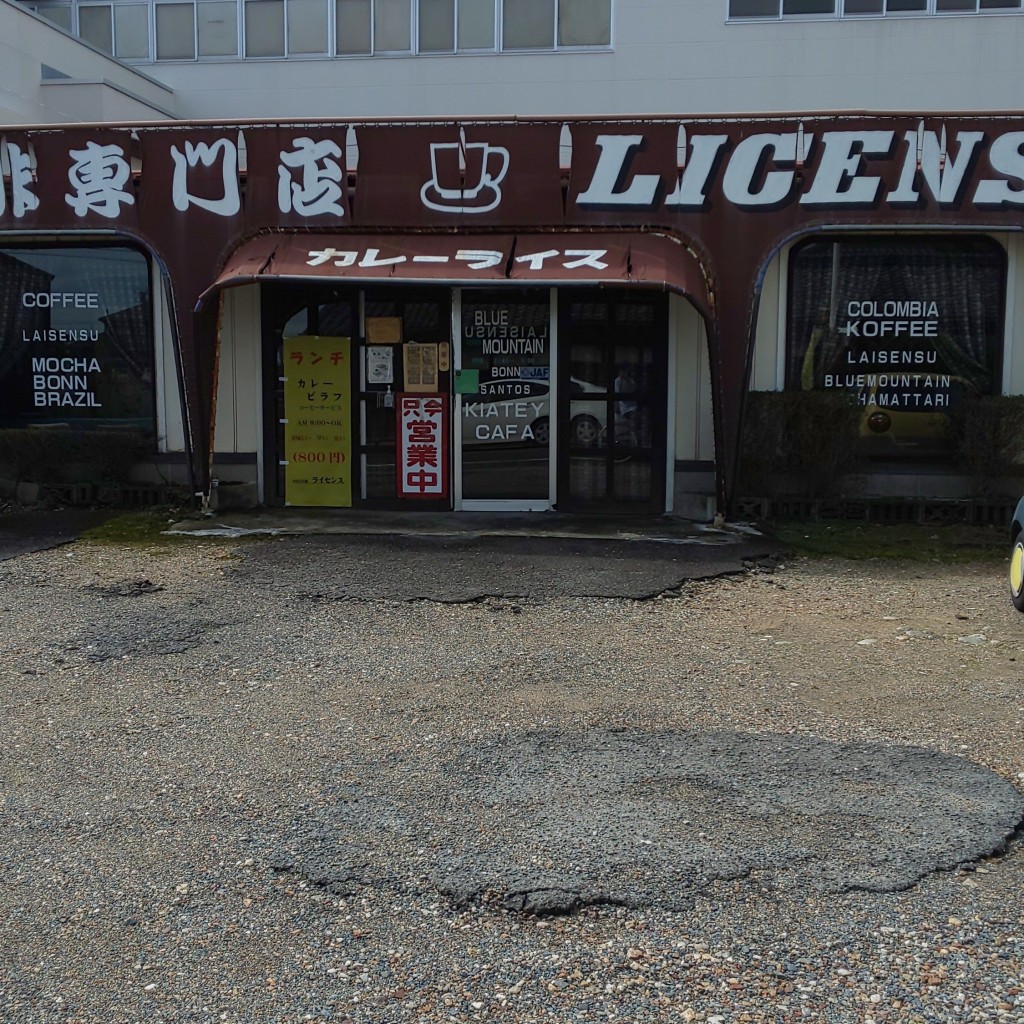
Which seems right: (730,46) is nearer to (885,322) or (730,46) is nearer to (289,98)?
(289,98)

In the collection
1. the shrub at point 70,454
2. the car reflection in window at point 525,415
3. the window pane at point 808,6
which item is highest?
the window pane at point 808,6

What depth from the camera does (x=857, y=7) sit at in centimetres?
1731

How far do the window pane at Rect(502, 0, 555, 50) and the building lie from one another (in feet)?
28.6

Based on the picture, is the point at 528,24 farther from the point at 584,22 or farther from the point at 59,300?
the point at 59,300

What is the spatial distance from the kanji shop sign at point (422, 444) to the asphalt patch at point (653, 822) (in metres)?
6.04

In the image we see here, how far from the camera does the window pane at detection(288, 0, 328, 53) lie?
61.5ft

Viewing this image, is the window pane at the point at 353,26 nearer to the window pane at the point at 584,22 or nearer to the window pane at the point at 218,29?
the window pane at the point at 218,29

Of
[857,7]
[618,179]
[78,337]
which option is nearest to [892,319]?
[618,179]

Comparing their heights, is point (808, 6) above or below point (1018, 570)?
above

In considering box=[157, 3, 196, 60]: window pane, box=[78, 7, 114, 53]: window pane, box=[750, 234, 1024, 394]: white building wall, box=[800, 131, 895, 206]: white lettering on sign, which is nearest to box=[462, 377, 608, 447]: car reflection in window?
box=[750, 234, 1024, 394]: white building wall

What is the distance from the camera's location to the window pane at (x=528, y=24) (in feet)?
59.5

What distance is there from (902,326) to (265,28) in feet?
44.2

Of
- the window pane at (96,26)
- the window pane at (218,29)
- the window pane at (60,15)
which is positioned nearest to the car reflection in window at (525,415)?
the window pane at (218,29)

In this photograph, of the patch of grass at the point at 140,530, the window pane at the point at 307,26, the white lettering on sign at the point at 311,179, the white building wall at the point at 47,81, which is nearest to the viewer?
the patch of grass at the point at 140,530
